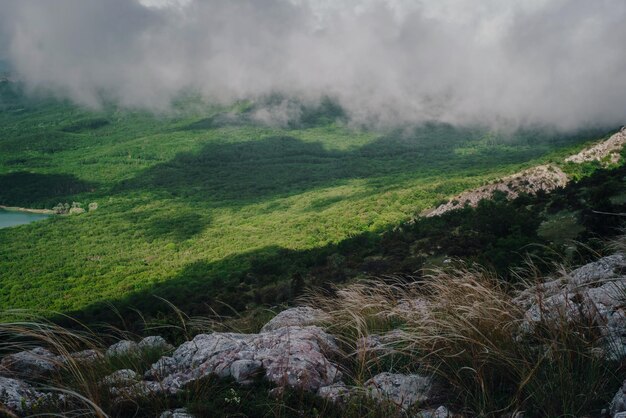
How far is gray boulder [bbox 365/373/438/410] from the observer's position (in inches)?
127

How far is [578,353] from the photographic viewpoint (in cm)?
313

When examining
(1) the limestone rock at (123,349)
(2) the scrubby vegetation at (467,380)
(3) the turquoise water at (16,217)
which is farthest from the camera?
(3) the turquoise water at (16,217)

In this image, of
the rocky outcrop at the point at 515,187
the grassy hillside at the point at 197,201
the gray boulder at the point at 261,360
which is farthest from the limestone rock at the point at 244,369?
the rocky outcrop at the point at 515,187

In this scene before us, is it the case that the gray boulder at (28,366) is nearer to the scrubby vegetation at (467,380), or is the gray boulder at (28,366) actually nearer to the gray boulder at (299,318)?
the scrubby vegetation at (467,380)

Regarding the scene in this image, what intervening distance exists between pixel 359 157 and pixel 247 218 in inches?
3478

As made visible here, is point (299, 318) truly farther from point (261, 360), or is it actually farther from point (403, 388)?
point (403, 388)

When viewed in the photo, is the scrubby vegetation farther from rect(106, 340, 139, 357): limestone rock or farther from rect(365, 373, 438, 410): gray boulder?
rect(106, 340, 139, 357): limestone rock

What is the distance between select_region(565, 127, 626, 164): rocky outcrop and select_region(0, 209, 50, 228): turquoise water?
126m

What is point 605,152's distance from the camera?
251 ft

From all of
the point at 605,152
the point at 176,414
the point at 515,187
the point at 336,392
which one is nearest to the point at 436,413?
the point at 336,392

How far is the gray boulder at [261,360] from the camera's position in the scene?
12.4ft

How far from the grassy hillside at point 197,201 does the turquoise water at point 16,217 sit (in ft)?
16.9

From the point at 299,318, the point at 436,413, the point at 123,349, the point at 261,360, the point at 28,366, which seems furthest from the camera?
the point at 299,318

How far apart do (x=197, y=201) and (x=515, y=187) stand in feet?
296
